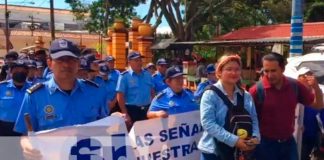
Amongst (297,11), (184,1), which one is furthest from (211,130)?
(184,1)

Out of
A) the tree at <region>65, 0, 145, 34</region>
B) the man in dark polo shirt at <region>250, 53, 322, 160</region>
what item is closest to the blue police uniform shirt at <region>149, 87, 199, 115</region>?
the man in dark polo shirt at <region>250, 53, 322, 160</region>

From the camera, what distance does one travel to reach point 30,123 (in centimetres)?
387

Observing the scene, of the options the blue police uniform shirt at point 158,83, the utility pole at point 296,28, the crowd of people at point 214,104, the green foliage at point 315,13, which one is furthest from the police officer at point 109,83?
the green foliage at point 315,13

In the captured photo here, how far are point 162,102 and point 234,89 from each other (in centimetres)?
151

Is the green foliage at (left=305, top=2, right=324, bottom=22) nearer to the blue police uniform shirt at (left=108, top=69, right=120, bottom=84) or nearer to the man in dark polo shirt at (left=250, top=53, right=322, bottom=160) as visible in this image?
the blue police uniform shirt at (left=108, top=69, right=120, bottom=84)

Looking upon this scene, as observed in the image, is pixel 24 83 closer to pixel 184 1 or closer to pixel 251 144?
pixel 251 144

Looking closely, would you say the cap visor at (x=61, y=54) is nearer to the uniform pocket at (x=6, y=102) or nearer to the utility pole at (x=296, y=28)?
the uniform pocket at (x=6, y=102)

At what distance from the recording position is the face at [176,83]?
6.19 metres

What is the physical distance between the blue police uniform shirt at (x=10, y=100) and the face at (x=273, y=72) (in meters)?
3.05

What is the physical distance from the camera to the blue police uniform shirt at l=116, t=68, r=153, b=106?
8.85 metres

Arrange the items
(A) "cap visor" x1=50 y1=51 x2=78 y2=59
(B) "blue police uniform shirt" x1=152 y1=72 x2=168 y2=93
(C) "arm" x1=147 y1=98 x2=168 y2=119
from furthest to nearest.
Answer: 1. (B) "blue police uniform shirt" x1=152 y1=72 x2=168 y2=93
2. (C) "arm" x1=147 y1=98 x2=168 y2=119
3. (A) "cap visor" x1=50 y1=51 x2=78 y2=59

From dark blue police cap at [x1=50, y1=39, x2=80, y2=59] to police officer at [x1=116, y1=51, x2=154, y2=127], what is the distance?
4.94 m

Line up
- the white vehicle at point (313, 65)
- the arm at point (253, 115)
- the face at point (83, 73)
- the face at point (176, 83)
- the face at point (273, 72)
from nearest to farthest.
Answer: the arm at point (253, 115)
the face at point (273, 72)
the face at point (176, 83)
the white vehicle at point (313, 65)
the face at point (83, 73)

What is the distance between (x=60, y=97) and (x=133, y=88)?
509cm
